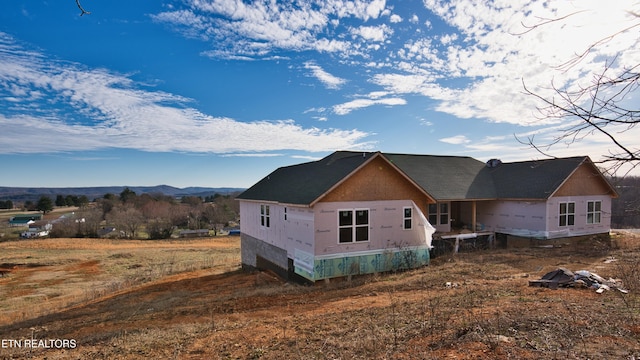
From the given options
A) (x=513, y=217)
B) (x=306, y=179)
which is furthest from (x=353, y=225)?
(x=513, y=217)

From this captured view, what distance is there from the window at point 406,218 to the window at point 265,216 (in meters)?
7.62

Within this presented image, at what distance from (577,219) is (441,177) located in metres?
8.73

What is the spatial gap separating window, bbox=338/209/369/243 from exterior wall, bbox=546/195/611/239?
1221 cm

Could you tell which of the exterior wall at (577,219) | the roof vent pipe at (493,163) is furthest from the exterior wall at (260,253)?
the roof vent pipe at (493,163)

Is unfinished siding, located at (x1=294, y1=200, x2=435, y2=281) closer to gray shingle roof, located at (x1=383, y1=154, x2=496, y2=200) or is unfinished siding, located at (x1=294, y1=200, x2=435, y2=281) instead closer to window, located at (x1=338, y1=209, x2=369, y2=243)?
window, located at (x1=338, y1=209, x2=369, y2=243)

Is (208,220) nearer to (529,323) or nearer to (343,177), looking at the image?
(343,177)

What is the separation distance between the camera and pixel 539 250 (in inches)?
765

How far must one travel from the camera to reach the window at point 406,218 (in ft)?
55.9

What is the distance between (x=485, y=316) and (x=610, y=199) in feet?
72.1

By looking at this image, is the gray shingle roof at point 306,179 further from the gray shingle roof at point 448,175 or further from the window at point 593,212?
the window at point 593,212

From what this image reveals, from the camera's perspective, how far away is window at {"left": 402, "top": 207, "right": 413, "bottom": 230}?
1703 centimetres

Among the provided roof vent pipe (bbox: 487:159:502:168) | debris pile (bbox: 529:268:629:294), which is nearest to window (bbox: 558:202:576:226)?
roof vent pipe (bbox: 487:159:502:168)

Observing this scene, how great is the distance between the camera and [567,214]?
21.4 m

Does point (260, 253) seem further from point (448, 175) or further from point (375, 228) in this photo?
point (448, 175)
